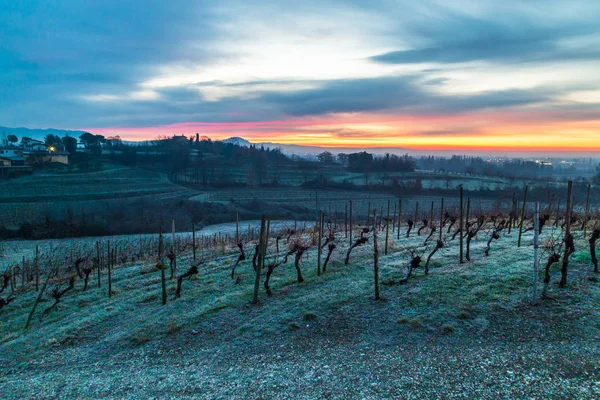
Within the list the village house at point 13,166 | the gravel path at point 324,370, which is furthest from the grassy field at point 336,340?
→ the village house at point 13,166

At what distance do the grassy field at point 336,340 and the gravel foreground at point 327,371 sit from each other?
0.07 feet

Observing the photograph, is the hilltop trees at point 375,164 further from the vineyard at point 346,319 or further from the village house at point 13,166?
the vineyard at point 346,319

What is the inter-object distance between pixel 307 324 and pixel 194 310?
2544 millimetres

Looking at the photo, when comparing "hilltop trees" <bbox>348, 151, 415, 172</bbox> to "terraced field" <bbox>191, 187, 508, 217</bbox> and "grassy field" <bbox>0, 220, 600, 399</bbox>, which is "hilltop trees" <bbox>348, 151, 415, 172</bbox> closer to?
"terraced field" <bbox>191, 187, 508, 217</bbox>

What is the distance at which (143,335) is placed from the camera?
6.88 m

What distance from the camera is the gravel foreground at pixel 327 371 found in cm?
457

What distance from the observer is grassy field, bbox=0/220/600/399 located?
479cm

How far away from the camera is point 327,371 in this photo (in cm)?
514

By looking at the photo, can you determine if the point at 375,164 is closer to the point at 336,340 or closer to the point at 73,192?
the point at 73,192

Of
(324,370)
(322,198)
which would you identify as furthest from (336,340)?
(322,198)

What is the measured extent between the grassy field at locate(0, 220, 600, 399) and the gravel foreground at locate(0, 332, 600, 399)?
2 centimetres

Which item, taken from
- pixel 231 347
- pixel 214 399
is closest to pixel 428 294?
pixel 231 347

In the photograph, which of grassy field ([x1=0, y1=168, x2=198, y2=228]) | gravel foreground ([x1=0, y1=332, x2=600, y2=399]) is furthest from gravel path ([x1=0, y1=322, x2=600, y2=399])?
grassy field ([x1=0, y1=168, x2=198, y2=228])

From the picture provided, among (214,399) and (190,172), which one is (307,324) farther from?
(190,172)
